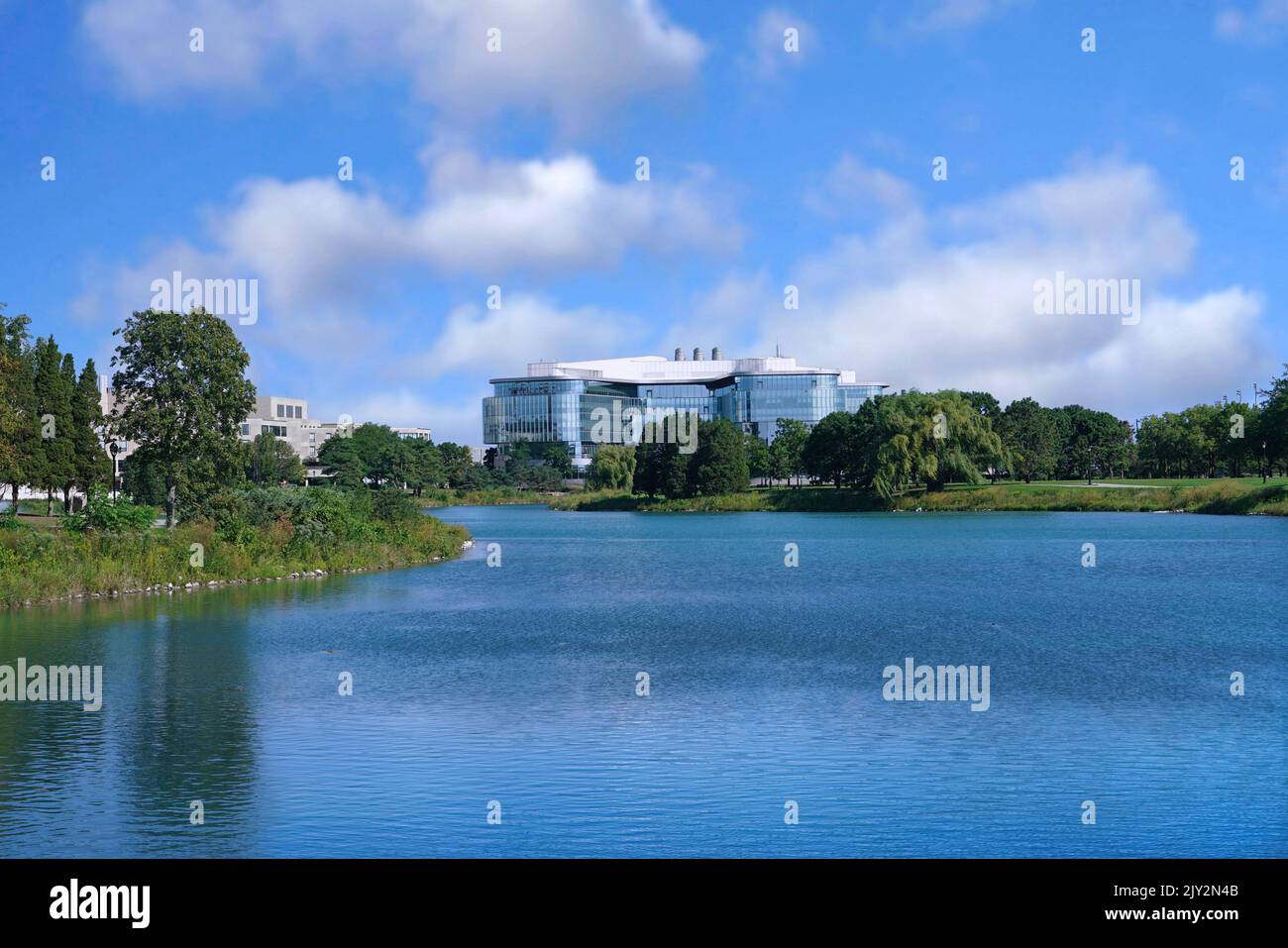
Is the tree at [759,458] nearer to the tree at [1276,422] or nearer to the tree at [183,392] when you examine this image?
the tree at [1276,422]

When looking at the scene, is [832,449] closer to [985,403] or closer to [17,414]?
[985,403]

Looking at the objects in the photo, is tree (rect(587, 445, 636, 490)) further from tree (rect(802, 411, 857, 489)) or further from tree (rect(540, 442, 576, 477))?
tree (rect(540, 442, 576, 477))

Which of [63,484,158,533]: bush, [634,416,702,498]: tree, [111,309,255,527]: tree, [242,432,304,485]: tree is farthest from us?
[242,432,304,485]: tree

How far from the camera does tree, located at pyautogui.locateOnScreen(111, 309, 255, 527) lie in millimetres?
43688

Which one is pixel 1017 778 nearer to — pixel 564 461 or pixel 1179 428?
pixel 1179 428

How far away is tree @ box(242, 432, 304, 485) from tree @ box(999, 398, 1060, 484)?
75555 millimetres

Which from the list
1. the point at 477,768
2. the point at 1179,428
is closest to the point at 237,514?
the point at 477,768

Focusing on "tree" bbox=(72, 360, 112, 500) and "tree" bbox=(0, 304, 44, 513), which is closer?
"tree" bbox=(0, 304, 44, 513)

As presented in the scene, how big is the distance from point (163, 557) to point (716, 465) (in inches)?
3132

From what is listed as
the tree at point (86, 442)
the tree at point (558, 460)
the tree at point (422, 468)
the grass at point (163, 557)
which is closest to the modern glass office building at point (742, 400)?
the tree at point (558, 460)

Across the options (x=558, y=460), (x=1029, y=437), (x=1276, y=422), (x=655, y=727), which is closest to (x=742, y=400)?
(x=558, y=460)

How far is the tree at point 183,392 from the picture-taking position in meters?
43.7

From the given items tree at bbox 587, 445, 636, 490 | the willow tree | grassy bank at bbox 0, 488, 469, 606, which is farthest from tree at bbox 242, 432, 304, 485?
grassy bank at bbox 0, 488, 469, 606
